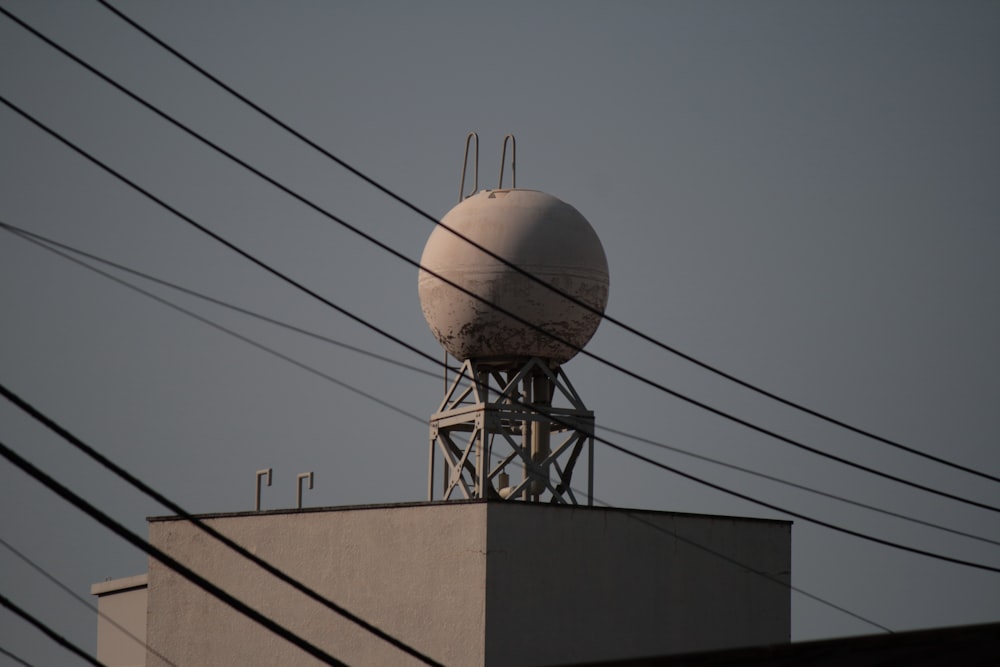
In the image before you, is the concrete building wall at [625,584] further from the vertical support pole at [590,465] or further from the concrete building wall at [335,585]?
the vertical support pole at [590,465]

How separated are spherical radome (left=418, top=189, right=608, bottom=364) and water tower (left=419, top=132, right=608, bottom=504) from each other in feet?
0.05

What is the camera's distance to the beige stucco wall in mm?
23750

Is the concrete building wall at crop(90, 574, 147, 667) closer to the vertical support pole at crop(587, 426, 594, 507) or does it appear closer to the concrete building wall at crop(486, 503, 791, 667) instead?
the vertical support pole at crop(587, 426, 594, 507)

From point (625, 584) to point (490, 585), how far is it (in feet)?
8.06

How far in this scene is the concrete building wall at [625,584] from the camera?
77.9 feet

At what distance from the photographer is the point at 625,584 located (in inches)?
979

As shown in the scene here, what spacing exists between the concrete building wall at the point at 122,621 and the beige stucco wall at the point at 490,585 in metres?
2.96

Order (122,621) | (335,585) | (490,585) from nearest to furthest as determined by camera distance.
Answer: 1. (490,585)
2. (335,585)
3. (122,621)

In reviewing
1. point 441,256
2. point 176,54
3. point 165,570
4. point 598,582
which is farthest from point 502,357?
point 176,54

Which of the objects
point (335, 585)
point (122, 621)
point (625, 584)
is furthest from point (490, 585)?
point (122, 621)

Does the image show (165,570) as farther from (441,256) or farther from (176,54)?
(176,54)

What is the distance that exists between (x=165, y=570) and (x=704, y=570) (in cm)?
921

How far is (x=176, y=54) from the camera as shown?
46.3 feet

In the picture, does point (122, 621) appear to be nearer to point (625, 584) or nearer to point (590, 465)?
point (590, 465)
